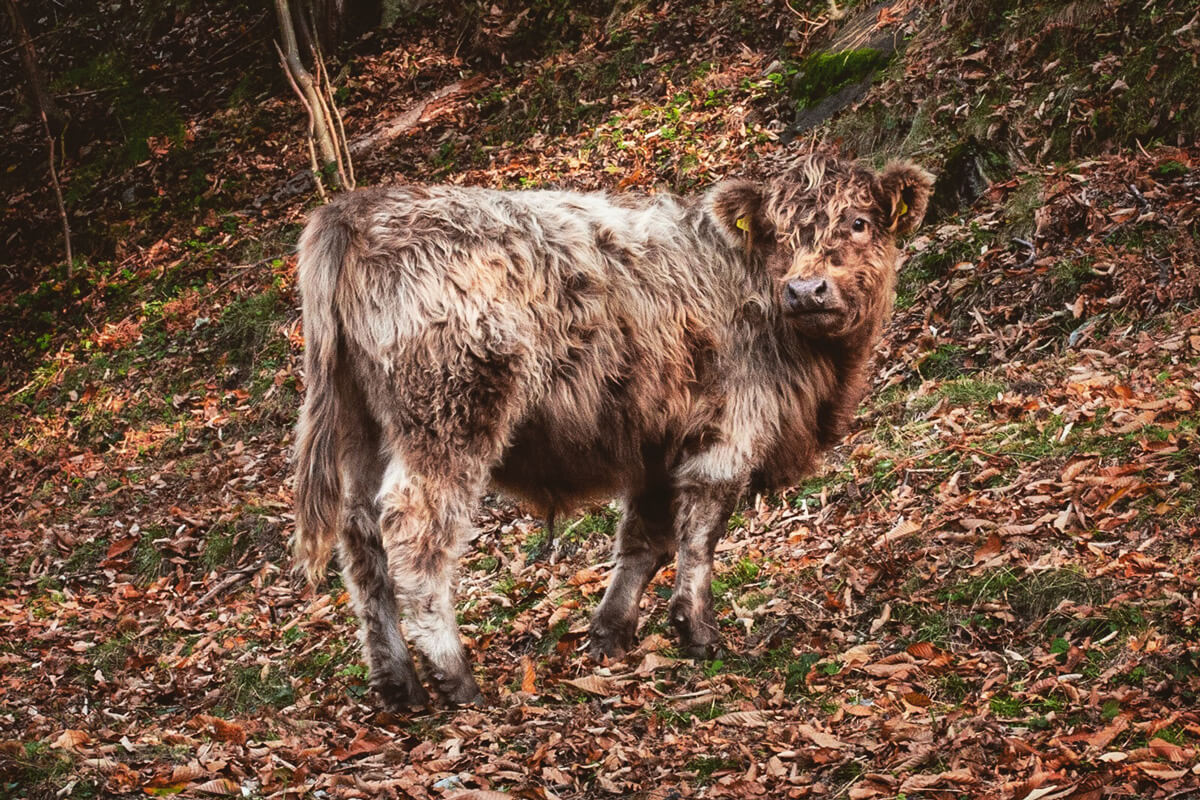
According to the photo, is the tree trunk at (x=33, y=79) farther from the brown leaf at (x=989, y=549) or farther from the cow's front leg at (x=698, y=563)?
the brown leaf at (x=989, y=549)

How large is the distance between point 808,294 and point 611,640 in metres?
2.09

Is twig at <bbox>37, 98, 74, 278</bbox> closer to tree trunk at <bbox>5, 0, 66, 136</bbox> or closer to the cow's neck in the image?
tree trunk at <bbox>5, 0, 66, 136</bbox>

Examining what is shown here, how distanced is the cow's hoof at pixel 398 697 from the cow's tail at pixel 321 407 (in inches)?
25.3

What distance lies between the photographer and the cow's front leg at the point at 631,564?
6.16 meters

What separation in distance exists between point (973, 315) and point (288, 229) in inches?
334

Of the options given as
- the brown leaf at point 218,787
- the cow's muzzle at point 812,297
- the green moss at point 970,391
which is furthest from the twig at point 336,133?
the brown leaf at point 218,787

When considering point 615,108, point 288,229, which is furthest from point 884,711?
point 288,229

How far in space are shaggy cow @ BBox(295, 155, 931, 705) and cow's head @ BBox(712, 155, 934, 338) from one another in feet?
0.04

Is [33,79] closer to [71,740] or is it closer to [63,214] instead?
[63,214]

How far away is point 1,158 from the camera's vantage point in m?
16.9

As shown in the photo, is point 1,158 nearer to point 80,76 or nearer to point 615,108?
point 80,76

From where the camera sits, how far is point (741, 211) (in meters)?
6.03

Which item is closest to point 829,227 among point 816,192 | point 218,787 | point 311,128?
point 816,192

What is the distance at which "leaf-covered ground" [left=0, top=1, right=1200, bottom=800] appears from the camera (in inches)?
185
